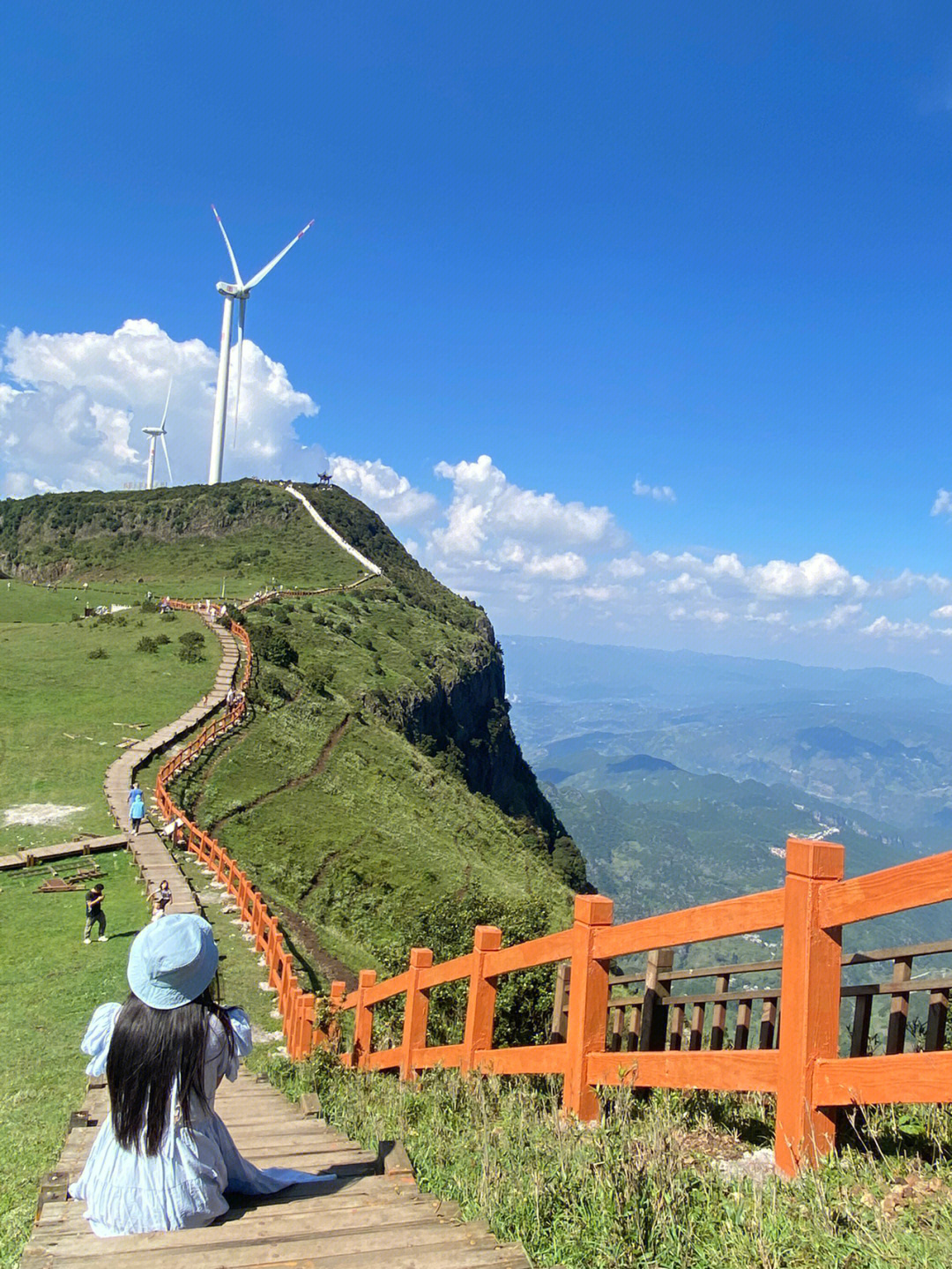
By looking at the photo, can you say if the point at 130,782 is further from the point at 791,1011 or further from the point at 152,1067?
the point at 791,1011

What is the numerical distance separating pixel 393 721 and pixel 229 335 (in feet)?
213

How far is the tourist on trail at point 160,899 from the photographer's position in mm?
16172

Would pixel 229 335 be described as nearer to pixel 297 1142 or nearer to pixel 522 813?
pixel 522 813

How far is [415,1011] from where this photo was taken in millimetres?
7684

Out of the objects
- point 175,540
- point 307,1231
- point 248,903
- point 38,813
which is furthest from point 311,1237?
point 175,540

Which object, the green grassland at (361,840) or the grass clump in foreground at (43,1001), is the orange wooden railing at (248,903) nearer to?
the green grassland at (361,840)

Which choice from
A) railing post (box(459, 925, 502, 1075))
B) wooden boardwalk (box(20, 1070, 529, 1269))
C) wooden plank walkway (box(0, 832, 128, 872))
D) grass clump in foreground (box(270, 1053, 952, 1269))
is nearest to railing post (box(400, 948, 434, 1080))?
railing post (box(459, 925, 502, 1075))

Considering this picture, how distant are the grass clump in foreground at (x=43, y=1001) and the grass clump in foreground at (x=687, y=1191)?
8.06 feet

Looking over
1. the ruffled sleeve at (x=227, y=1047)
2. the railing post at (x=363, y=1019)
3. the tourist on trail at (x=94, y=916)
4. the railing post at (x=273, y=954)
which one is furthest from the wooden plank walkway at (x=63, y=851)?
the ruffled sleeve at (x=227, y=1047)

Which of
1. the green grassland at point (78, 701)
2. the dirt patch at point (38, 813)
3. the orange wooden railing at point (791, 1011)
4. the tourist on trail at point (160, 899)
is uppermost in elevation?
the green grassland at point (78, 701)

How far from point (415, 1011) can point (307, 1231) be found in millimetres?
4207

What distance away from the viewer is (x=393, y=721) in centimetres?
5372

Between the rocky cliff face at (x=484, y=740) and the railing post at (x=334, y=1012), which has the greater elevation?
the rocky cliff face at (x=484, y=740)

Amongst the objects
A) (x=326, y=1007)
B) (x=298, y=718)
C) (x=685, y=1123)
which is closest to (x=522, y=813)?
(x=298, y=718)
